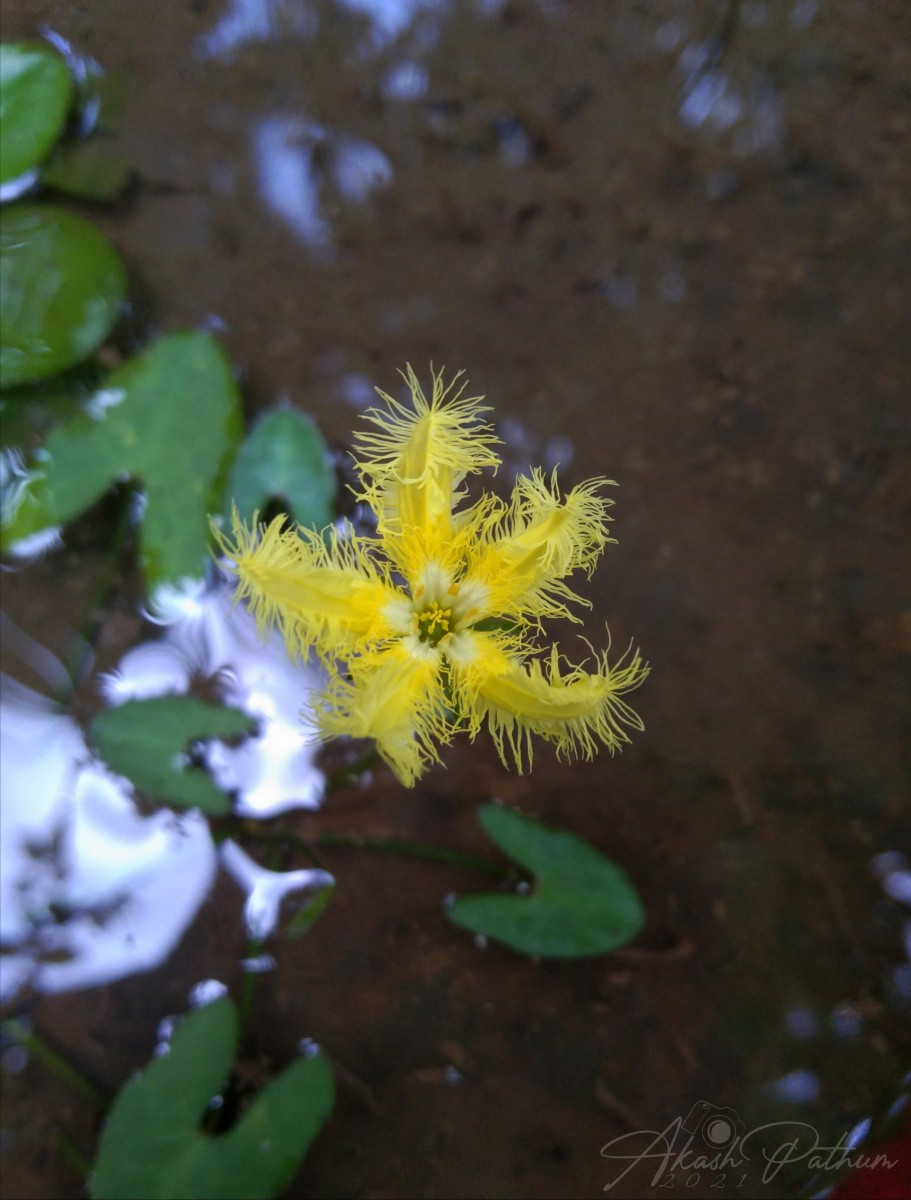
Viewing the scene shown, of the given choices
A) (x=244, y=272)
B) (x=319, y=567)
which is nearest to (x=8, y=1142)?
(x=319, y=567)

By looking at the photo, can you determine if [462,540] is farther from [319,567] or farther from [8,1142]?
[8,1142]

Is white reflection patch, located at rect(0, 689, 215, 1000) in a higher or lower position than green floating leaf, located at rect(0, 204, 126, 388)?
lower

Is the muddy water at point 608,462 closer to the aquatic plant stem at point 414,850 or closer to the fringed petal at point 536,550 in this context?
the aquatic plant stem at point 414,850

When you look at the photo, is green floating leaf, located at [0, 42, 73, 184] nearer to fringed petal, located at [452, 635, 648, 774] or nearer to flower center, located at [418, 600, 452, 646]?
flower center, located at [418, 600, 452, 646]

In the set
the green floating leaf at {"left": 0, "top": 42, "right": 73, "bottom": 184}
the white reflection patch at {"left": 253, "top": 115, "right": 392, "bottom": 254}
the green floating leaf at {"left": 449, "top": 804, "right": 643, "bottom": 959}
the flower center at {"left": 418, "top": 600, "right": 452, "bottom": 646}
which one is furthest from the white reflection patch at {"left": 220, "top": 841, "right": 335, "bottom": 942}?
the green floating leaf at {"left": 0, "top": 42, "right": 73, "bottom": 184}

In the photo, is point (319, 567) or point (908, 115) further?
point (908, 115)

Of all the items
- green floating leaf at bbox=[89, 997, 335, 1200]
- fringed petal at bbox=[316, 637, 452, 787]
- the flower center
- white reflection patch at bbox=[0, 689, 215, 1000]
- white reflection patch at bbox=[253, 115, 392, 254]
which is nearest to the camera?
fringed petal at bbox=[316, 637, 452, 787]

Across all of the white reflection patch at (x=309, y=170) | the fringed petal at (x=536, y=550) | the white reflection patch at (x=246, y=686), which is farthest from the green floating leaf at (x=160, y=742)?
the white reflection patch at (x=309, y=170)
